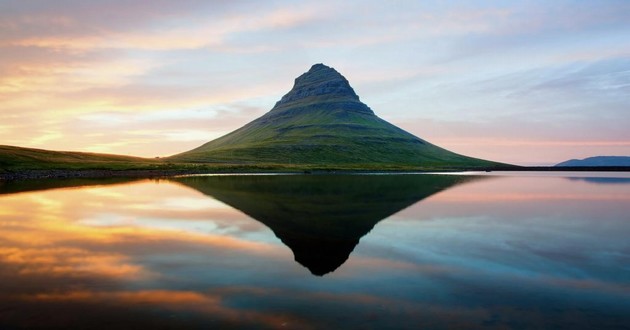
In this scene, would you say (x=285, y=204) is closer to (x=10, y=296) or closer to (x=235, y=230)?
(x=235, y=230)

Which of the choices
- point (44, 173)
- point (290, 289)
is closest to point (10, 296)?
point (290, 289)

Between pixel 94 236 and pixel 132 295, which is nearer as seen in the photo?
pixel 132 295

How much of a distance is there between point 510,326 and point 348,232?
51.2 ft

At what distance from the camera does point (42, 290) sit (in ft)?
47.3

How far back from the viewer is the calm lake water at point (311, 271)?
1222 cm

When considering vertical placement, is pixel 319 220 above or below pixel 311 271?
above

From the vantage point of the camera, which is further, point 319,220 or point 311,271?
point 319,220

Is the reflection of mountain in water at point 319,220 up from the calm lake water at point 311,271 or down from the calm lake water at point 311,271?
up

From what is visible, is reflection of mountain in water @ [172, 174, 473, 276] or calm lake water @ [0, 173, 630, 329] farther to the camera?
reflection of mountain in water @ [172, 174, 473, 276]

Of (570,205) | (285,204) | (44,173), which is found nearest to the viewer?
(285,204)

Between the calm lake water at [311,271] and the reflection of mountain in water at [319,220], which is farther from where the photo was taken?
the reflection of mountain in water at [319,220]

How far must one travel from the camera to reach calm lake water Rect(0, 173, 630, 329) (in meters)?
12.2

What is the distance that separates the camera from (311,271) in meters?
17.5

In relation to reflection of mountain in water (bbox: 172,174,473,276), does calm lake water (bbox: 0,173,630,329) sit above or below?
below
